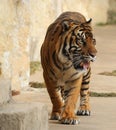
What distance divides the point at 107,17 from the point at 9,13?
43.9ft

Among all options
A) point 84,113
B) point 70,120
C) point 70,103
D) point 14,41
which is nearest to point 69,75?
Answer: point 70,103

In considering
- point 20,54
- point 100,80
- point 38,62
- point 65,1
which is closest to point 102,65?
point 38,62

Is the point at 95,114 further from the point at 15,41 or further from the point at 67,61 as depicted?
the point at 15,41

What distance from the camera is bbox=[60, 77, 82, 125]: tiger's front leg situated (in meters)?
7.11

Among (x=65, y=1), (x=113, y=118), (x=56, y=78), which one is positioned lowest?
(x=113, y=118)

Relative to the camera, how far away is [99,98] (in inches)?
369

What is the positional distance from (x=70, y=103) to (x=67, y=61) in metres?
0.48

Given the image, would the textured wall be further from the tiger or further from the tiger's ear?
the tiger's ear

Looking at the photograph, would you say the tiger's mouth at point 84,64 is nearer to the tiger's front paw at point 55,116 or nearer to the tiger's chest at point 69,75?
the tiger's chest at point 69,75

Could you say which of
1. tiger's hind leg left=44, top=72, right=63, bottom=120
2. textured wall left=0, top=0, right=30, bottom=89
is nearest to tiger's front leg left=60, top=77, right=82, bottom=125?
tiger's hind leg left=44, top=72, right=63, bottom=120

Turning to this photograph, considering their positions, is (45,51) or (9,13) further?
(9,13)

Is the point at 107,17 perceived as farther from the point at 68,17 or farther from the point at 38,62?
the point at 68,17

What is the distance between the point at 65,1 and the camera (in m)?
18.6

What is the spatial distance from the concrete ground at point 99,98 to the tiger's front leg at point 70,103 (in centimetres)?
9
